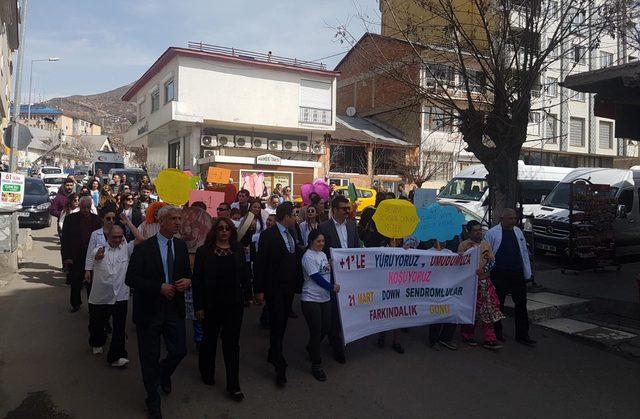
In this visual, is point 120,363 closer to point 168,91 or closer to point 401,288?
point 401,288

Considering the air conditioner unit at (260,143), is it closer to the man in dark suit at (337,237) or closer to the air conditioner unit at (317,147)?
the air conditioner unit at (317,147)

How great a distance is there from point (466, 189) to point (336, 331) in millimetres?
12036

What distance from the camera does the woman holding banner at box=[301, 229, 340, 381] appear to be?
202 inches

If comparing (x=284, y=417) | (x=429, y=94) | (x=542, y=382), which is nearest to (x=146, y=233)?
(x=284, y=417)

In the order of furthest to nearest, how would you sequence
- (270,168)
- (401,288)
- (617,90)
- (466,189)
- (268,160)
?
(270,168)
(268,160)
(466,189)
(617,90)
(401,288)

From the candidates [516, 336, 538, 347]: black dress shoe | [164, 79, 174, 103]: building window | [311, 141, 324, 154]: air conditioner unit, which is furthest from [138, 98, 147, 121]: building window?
[516, 336, 538, 347]: black dress shoe

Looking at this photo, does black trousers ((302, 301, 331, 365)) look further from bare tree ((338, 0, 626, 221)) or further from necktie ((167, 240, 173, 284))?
bare tree ((338, 0, 626, 221))

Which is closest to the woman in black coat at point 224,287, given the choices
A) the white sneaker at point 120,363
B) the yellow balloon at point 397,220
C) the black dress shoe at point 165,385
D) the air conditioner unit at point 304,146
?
the black dress shoe at point 165,385

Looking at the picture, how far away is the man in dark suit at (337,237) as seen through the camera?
5.66 meters

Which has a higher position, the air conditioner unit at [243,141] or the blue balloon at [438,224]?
the air conditioner unit at [243,141]

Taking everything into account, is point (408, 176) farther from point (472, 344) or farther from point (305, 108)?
point (472, 344)

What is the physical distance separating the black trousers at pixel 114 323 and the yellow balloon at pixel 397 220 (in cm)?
319

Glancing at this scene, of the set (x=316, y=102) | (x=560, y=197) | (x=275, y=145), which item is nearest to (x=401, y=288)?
(x=560, y=197)

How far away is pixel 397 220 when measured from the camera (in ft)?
20.4
